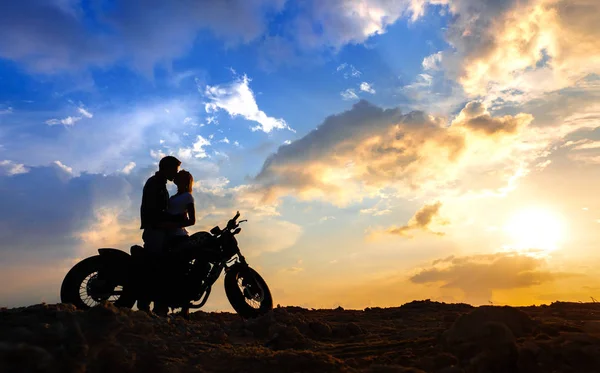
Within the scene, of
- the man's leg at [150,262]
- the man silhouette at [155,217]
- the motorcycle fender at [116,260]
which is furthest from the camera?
the man silhouette at [155,217]

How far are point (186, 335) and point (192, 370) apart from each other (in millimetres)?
1230

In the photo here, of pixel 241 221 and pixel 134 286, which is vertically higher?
pixel 241 221

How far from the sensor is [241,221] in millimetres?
7691

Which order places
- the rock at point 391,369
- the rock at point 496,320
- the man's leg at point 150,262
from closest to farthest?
the rock at point 391,369, the rock at point 496,320, the man's leg at point 150,262

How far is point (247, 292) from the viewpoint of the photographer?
25.1ft

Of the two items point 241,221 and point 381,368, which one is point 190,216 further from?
point 381,368

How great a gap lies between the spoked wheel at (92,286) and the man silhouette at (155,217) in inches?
15.7

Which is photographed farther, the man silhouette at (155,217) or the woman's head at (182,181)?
the woman's head at (182,181)

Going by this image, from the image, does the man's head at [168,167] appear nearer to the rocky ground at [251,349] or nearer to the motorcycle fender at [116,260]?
the motorcycle fender at [116,260]

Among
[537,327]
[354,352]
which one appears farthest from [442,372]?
[537,327]

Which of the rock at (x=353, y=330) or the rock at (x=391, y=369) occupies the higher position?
the rock at (x=353, y=330)

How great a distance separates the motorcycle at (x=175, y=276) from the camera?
22.4ft

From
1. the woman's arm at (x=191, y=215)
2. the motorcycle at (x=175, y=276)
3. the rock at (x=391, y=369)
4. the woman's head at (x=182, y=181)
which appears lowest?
the rock at (x=391, y=369)

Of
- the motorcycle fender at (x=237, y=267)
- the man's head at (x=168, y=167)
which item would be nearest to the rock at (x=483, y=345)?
the motorcycle fender at (x=237, y=267)
